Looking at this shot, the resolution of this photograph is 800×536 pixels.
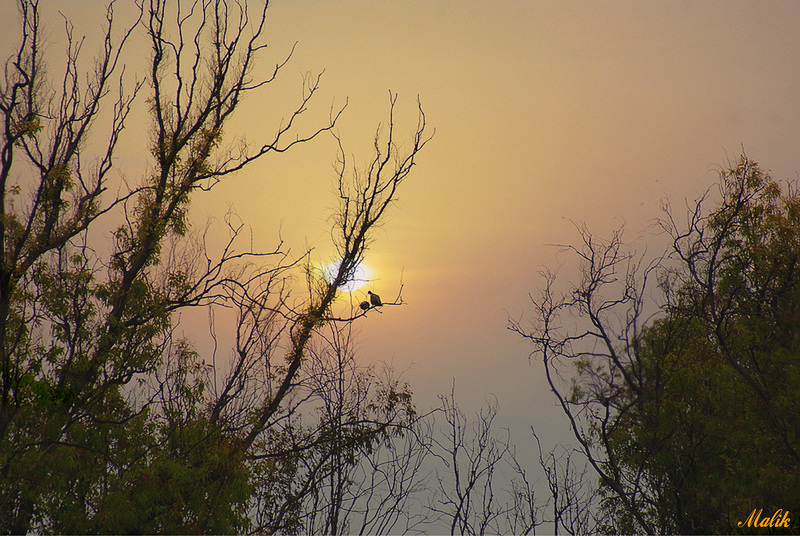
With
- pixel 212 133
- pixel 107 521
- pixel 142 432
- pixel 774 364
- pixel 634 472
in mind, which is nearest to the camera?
pixel 107 521

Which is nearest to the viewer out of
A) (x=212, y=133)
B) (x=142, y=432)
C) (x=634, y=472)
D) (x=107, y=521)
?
(x=107, y=521)

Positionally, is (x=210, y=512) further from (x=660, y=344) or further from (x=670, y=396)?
(x=660, y=344)

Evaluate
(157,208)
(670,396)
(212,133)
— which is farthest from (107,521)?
(670,396)

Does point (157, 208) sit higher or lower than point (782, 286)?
higher

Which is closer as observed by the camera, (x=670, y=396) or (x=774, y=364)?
(x=774, y=364)

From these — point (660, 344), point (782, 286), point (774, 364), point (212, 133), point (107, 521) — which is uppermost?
point (212, 133)

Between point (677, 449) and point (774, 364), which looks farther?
point (677, 449)

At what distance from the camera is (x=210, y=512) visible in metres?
12.5

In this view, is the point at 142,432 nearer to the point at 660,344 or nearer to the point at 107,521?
the point at 107,521

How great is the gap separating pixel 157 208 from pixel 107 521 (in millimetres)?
6578

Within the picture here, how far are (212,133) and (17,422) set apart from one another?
25.8ft

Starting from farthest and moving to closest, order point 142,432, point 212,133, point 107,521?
point 212,133
point 142,432
point 107,521

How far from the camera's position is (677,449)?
17422mm

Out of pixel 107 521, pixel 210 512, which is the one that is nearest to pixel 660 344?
pixel 210 512
